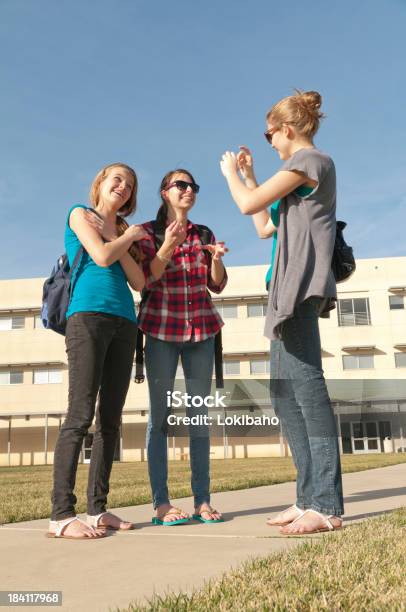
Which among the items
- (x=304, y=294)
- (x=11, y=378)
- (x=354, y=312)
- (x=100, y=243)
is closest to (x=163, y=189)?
(x=100, y=243)

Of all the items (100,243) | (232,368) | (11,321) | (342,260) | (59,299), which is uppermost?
(11,321)

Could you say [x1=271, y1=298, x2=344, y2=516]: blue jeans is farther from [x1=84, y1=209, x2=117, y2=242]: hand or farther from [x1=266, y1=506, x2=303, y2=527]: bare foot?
[x1=84, y1=209, x2=117, y2=242]: hand

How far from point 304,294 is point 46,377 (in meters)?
43.6

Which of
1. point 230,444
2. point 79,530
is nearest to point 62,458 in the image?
point 79,530

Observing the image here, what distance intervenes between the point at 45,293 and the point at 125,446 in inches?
1617

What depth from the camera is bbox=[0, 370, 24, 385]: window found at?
147 feet

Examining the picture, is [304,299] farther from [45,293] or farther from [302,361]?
[45,293]

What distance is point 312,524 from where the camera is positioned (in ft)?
9.64

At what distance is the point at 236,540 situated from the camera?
2.77 m

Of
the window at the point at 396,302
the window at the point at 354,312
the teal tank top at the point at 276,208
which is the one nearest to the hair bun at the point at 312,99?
the teal tank top at the point at 276,208

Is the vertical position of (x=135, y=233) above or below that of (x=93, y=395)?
above

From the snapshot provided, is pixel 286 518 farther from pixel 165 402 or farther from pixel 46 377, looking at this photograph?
pixel 46 377

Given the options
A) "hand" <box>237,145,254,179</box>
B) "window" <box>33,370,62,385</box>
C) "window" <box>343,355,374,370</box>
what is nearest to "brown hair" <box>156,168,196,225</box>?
A: "hand" <box>237,145,254,179</box>

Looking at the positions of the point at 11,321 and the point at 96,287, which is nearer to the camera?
the point at 96,287
